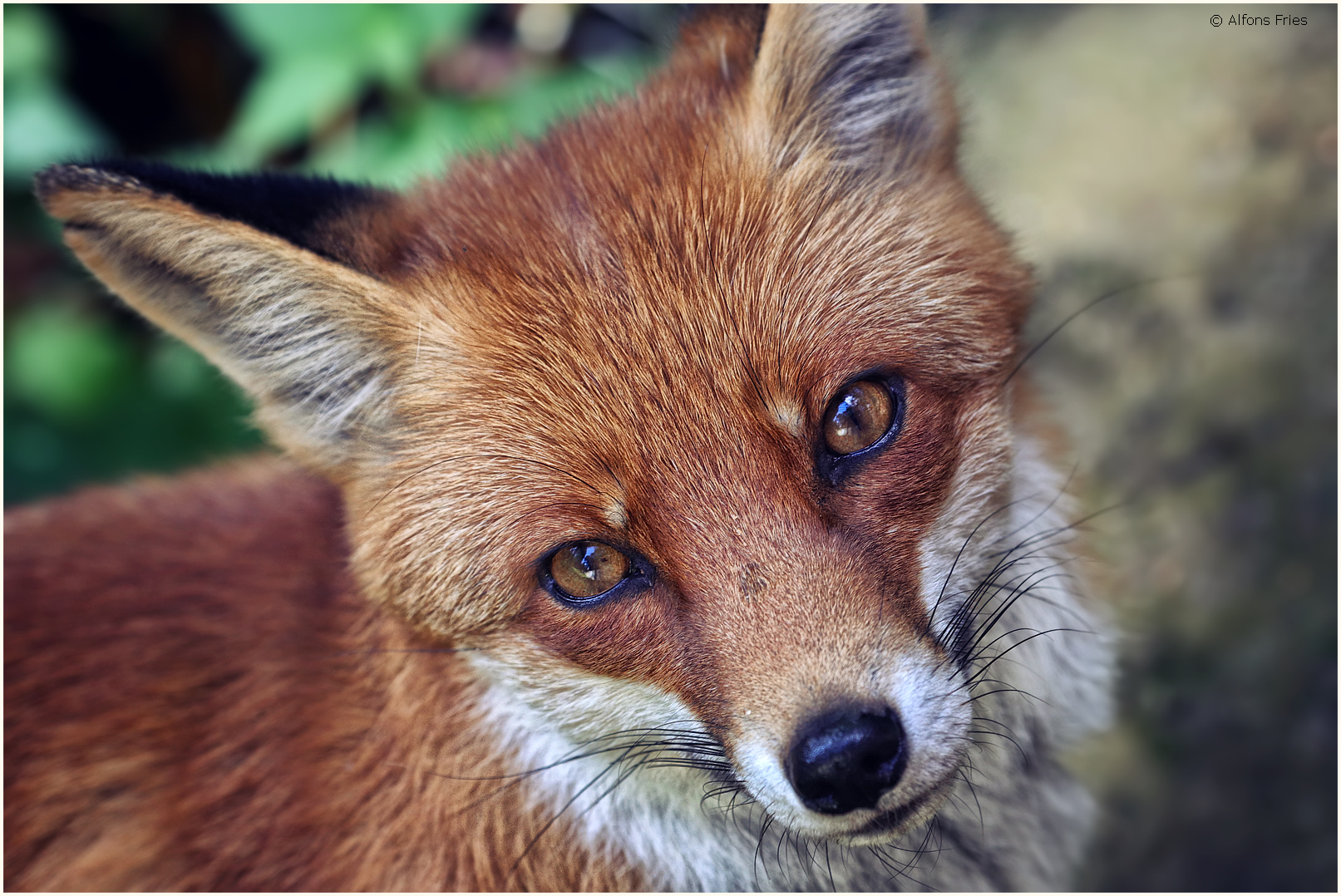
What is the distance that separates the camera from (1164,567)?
12.8ft

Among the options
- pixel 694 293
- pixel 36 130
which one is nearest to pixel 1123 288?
pixel 694 293

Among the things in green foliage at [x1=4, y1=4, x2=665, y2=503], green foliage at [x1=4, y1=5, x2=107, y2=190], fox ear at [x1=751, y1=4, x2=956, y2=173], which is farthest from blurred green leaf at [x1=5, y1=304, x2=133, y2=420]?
fox ear at [x1=751, y1=4, x2=956, y2=173]

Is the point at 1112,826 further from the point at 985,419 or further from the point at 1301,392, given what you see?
the point at 985,419

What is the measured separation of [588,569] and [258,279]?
966mm

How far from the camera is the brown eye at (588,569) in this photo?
2062mm

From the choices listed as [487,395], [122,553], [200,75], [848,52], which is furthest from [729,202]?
[200,75]

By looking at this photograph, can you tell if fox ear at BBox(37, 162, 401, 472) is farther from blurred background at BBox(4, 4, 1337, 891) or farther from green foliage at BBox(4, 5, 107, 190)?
green foliage at BBox(4, 5, 107, 190)

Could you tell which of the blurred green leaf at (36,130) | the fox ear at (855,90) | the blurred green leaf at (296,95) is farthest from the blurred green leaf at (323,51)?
the fox ear at (855,90)

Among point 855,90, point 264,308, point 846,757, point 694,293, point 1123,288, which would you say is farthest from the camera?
point 1123,288

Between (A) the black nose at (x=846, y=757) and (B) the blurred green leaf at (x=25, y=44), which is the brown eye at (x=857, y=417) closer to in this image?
(A) the black nose at (x=846, y=757)

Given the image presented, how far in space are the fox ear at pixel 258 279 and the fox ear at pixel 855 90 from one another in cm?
98

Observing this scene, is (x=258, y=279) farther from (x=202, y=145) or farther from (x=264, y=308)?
(x=202, y=145)

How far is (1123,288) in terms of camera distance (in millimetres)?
3973

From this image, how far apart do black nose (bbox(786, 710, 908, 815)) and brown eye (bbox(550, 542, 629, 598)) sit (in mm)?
→ 531
